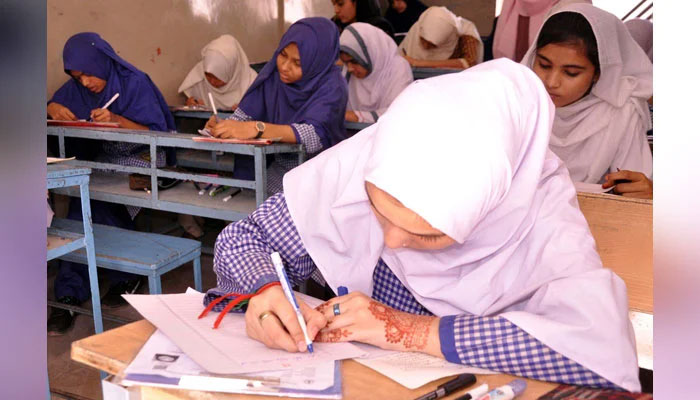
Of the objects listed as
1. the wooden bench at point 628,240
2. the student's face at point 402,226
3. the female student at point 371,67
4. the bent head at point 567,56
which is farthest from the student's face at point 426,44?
the student's face at point 402,226

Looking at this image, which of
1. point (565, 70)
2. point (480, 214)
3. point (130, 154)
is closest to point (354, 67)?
point (130, 154)

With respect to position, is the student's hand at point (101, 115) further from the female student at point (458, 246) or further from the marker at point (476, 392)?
the marker at point (476, 392)

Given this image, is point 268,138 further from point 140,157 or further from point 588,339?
point 588,339

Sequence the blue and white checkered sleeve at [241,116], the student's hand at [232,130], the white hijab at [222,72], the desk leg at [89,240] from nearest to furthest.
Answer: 1. the desk leg at [89,240]
2. the student's hand at [232,130]
3. the blue and white checkered sleeve at [241,116]
4. the white hijab at [222,72]

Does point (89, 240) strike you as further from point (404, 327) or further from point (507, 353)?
point (507, 353)

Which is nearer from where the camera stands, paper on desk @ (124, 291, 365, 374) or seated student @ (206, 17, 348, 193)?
paper on desk @ (124, 291, 365, 374)

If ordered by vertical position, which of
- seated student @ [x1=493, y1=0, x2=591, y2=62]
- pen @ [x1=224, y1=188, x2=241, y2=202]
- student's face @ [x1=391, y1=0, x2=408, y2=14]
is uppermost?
student's face @ [x1=391, y1=0, x2=408, y2=14]

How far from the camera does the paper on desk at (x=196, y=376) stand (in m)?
0.69

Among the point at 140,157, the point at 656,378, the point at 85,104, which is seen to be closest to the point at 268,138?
the point at 140,157

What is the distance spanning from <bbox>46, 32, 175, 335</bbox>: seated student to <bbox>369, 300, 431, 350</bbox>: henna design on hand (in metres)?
2.26

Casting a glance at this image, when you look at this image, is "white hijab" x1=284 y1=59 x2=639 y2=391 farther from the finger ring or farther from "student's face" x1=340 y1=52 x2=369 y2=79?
"student's face" x1=340 y1=52 x2=369 y2=79

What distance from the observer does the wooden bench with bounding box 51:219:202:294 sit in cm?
211

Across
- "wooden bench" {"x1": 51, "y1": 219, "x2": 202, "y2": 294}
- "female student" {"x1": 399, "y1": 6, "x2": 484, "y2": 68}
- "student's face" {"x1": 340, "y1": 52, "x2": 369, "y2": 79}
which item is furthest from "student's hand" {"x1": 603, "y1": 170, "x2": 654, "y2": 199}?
"female student" {"x1": 399, "y1": 6, "x2": 484, "y2": 68}

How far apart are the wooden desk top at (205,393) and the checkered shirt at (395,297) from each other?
0.02 m
